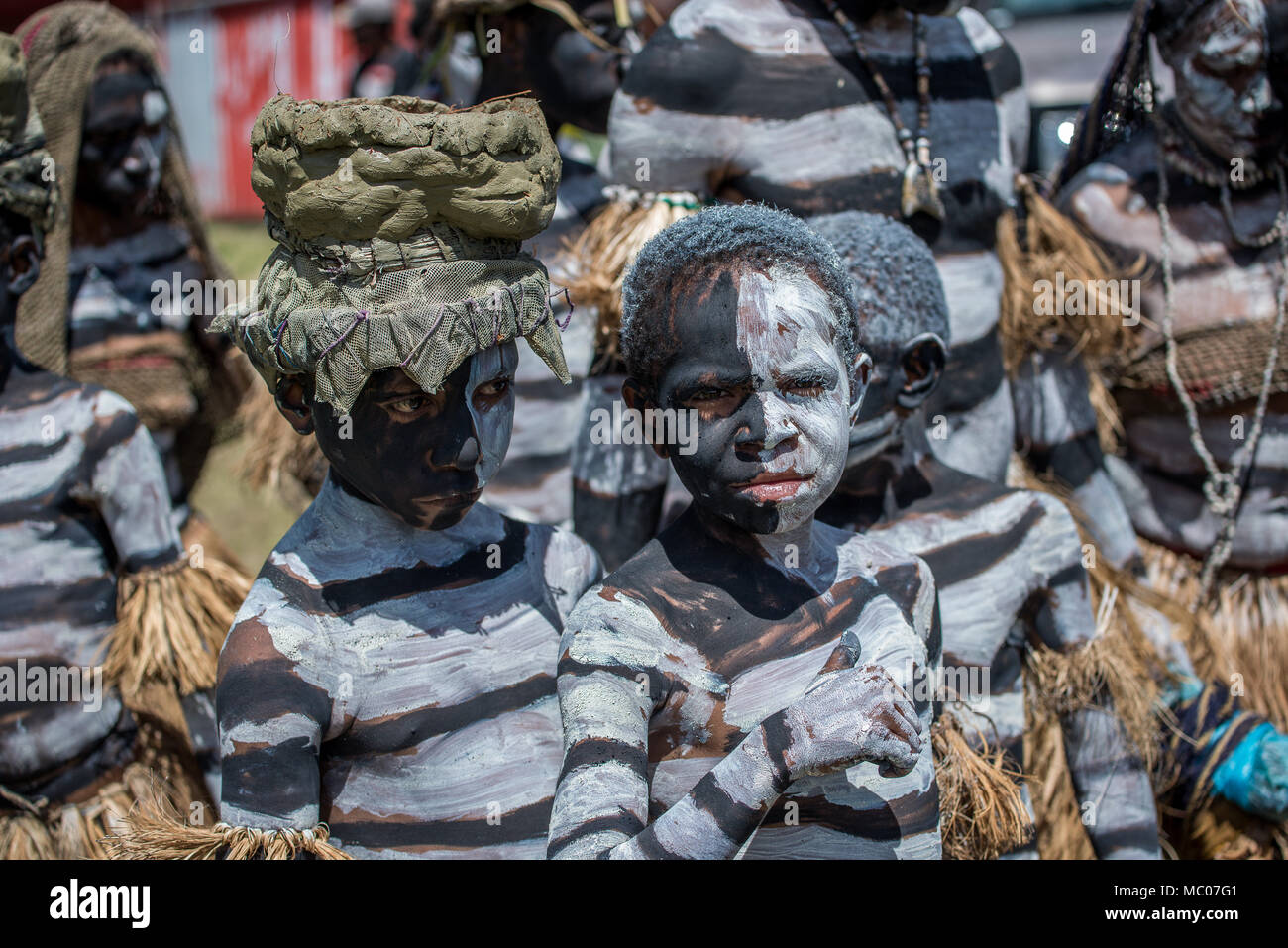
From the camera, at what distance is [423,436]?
1.97 metres

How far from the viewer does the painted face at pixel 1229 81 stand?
11.1 ft

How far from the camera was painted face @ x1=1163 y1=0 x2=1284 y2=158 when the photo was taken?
338cm

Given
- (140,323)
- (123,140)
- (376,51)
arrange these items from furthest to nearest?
(376,51) → (140,323) → (123,140)

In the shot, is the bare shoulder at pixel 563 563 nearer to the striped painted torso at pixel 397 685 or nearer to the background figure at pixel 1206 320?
the striped painted torso at pixel 397 685

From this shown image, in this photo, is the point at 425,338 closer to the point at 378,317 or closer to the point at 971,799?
the point at 378,317

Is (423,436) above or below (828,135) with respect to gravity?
below

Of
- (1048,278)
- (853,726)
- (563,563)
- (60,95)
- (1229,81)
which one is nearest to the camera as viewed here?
(853,726)

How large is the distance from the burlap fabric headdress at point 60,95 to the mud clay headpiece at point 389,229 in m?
1.94

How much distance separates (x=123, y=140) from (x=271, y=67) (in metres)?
10.5

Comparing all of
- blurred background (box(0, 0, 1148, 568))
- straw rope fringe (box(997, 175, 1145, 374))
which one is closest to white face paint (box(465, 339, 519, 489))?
straw rope fringe (box(997, 175, 1145, 374))

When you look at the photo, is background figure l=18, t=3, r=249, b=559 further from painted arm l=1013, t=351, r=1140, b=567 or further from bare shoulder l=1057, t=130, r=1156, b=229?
bare shoulder l=1057, t=130, r=1156, b=229

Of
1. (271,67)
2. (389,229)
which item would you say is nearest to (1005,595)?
(389,229)

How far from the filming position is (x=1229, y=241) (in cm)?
360

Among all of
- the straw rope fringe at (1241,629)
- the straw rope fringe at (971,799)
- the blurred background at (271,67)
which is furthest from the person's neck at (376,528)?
the blurred background at (271,67)
